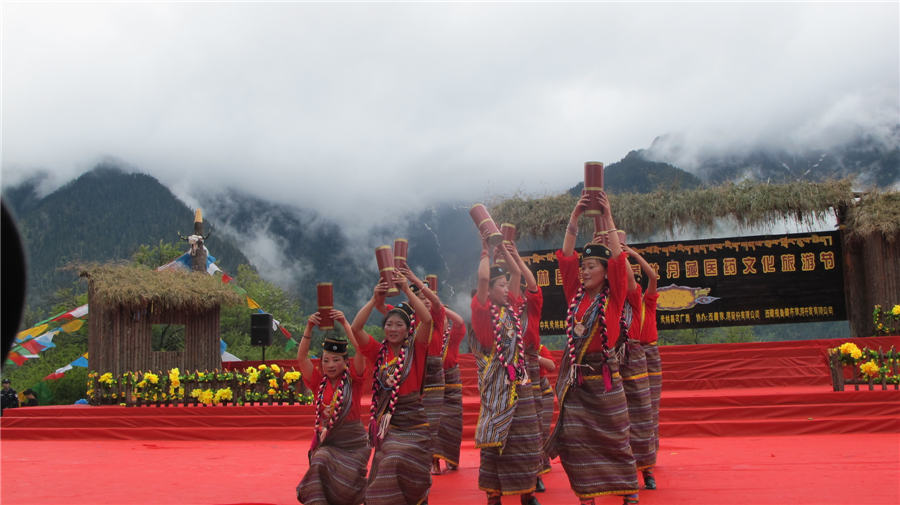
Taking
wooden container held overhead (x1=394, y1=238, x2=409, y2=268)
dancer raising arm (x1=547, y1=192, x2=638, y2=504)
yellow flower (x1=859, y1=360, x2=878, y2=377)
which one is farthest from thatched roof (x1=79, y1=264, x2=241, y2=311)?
yellow flower (x1=859, y1=360, x2=878, y2=377)

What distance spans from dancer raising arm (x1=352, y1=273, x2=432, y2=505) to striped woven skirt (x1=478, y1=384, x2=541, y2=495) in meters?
0.34

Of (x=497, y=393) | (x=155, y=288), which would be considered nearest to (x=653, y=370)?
(x=497, y=393)

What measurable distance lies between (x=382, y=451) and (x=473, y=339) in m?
1.00

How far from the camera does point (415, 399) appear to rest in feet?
13.3

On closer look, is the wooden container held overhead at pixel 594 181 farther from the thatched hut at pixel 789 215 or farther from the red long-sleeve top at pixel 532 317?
the thatched hut at pixel 789 215

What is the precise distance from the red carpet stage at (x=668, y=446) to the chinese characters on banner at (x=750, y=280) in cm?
247

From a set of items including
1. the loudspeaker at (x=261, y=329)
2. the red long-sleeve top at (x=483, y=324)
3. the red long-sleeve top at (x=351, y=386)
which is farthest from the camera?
the loudspeaker at (x=261, y=329)

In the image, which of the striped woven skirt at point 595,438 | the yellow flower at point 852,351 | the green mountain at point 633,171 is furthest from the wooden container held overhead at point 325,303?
the green mountain at point 633,171

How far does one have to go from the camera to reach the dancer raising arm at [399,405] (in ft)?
12.5

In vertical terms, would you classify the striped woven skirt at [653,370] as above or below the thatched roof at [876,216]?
below

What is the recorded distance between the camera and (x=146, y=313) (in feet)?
39.1

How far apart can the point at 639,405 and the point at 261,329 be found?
8.36 metres


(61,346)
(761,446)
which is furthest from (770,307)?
(61,346)

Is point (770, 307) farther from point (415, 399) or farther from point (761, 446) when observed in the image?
point (415, 399)
